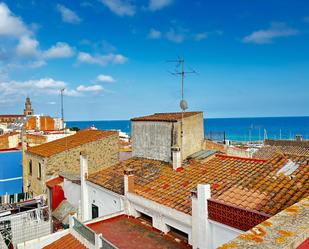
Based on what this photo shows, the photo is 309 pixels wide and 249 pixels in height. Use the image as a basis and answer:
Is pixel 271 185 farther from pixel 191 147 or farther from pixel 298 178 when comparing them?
pixel 191 147

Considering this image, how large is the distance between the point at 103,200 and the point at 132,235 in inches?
189

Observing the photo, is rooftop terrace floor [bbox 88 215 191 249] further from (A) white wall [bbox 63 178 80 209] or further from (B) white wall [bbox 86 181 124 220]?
(A) white wall [bbox 63 178 80 209]

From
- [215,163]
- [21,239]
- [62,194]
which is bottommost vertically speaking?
[21,239]

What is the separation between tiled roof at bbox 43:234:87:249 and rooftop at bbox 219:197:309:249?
10799 millimetres

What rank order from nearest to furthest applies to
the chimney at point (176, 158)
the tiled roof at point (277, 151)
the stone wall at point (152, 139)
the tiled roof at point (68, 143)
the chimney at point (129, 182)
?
the chimney at point (129, 182) < the chimney at point (176, 158) < the stone wall at point (152, 139) < the tiled roof at point (68, 143) < the tiled roof at point (277, 151)

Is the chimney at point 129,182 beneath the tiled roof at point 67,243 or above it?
above

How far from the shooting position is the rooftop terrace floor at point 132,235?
11.3m

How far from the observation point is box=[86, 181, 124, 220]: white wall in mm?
15320

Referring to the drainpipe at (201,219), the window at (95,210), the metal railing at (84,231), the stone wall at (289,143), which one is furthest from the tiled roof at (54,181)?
the stone wall at (289,143)

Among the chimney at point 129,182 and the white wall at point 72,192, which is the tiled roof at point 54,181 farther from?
the chimney at point 129,182

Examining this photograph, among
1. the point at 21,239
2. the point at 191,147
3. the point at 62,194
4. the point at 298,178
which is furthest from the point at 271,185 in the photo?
the point at 62,194

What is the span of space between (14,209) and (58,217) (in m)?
2.87

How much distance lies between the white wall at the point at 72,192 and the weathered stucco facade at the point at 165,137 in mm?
4580

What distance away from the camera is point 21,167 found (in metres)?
28.7
